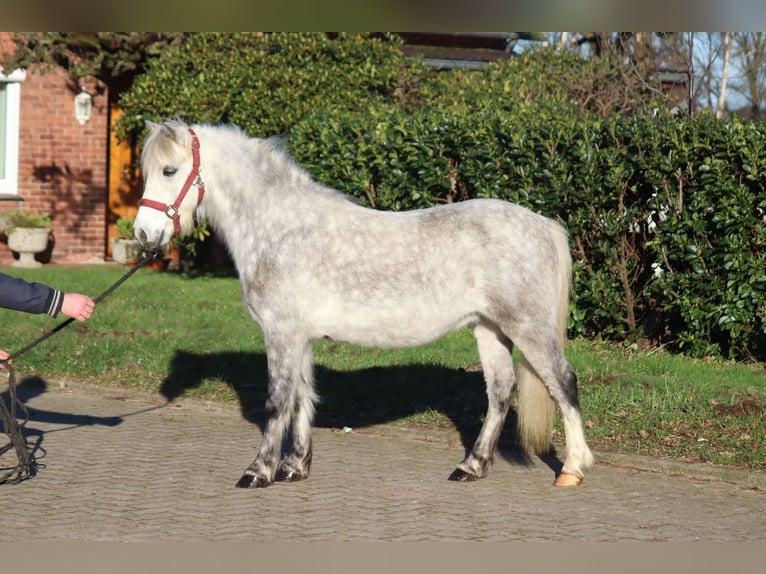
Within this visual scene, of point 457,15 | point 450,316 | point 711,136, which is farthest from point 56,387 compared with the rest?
point 711,136

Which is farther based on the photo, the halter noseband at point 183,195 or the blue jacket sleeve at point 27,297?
the halter noseband at point 183,195

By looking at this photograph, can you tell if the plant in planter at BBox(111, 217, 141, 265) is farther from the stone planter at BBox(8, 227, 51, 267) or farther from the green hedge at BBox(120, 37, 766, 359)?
the green hedge at BBox(120, 37, 766, 359)

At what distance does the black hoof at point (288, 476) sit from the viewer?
6.79m

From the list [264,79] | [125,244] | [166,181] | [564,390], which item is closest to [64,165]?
[125,244]

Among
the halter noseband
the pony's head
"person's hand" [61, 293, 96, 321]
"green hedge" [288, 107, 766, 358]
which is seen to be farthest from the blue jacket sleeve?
"green hedge" [288, 107, 766, 358]

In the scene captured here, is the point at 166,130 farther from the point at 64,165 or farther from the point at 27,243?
the point at 64,165

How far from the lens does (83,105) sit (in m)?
19.9

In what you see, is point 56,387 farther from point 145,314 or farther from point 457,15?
point 457,15

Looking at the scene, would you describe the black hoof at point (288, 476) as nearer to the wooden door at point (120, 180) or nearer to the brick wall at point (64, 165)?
the brick wall at point (64, 165)

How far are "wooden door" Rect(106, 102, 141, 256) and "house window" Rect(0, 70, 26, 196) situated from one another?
1.93 m

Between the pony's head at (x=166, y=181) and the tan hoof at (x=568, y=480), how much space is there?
319 centimetres

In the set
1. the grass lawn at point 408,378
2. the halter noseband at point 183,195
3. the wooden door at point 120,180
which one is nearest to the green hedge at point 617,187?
the grass lawn at point 408,378

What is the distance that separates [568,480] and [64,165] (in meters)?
16.3

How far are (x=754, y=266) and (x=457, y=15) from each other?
5.67 metres
